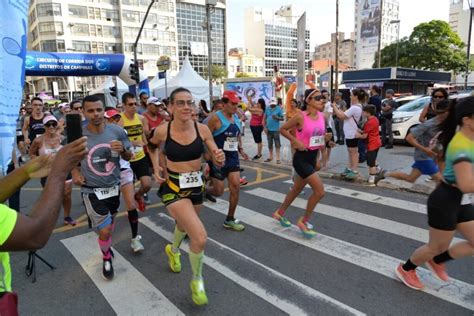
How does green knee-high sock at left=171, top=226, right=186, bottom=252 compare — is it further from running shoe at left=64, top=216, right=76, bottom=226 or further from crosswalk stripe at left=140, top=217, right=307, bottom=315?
running shoe at left=64, top=216, right=76, bottom=226

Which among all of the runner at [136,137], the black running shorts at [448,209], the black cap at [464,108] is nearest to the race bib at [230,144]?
the runner at [136,137]

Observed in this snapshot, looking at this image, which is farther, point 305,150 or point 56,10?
point 56,10

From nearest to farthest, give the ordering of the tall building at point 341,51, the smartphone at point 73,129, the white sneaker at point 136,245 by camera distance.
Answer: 1. the smartphone at point 73,129
2. the white sneaker at point 136,245
3. the tall building at point 341,51

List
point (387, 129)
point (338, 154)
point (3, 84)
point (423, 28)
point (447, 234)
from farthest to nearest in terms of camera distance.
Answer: point (423, 28)
point (387, 129)
point (338, 154)
point (447, 234)
point (3, 84)

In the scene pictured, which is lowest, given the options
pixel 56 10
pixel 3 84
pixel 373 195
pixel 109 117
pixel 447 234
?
pixel 373 195

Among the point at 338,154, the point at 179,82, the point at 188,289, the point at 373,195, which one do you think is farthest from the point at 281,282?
the point at 179,82

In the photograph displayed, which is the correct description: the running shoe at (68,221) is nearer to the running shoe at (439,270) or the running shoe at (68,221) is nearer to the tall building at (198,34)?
the running shoe at (439,270)

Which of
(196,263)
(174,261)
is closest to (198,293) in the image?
(196,263)

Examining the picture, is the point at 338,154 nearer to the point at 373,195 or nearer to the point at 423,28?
the point at 373,195

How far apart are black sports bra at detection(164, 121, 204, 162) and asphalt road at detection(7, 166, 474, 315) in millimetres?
1311

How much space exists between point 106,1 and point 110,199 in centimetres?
7417

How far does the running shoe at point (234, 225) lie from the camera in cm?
516

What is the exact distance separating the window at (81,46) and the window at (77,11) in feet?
15.5

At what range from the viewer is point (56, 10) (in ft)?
202
